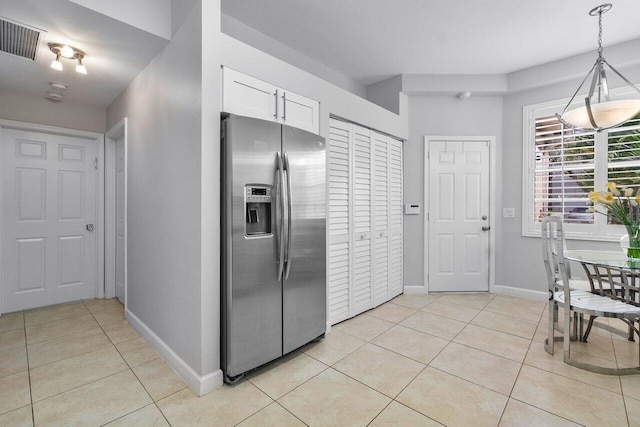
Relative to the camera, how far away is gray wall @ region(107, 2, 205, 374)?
1.95 meters

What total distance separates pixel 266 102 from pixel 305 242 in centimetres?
110

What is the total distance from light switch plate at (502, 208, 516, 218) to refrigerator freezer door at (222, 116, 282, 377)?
333 cm

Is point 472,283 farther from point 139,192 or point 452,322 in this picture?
point 139,192

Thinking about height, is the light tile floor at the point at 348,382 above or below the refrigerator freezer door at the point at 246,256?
below

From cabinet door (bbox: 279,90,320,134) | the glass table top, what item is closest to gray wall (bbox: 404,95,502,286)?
the glass table top

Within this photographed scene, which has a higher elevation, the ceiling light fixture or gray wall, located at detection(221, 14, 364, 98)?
gray wall, located at detection(221, 14, 364, 98)

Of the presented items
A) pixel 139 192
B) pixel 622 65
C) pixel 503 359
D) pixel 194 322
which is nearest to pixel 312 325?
pixel 194 322

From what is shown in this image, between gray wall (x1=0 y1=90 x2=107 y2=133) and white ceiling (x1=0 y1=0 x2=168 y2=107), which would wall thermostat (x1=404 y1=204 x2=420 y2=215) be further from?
gray wall (x1=0 y1=90 x2=107 y2=133)

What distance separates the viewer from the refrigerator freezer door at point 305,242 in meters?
2.24

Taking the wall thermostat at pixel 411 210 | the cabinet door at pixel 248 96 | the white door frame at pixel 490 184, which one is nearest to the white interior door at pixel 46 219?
the cabinet door at pixel 248 96

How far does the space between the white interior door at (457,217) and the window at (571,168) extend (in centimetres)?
52

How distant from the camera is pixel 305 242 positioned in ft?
7.73

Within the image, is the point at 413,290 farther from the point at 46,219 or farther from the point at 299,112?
the point at 46,219

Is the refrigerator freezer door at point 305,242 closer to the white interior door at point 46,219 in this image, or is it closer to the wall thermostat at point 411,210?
the wall thermostat at point 411,210
